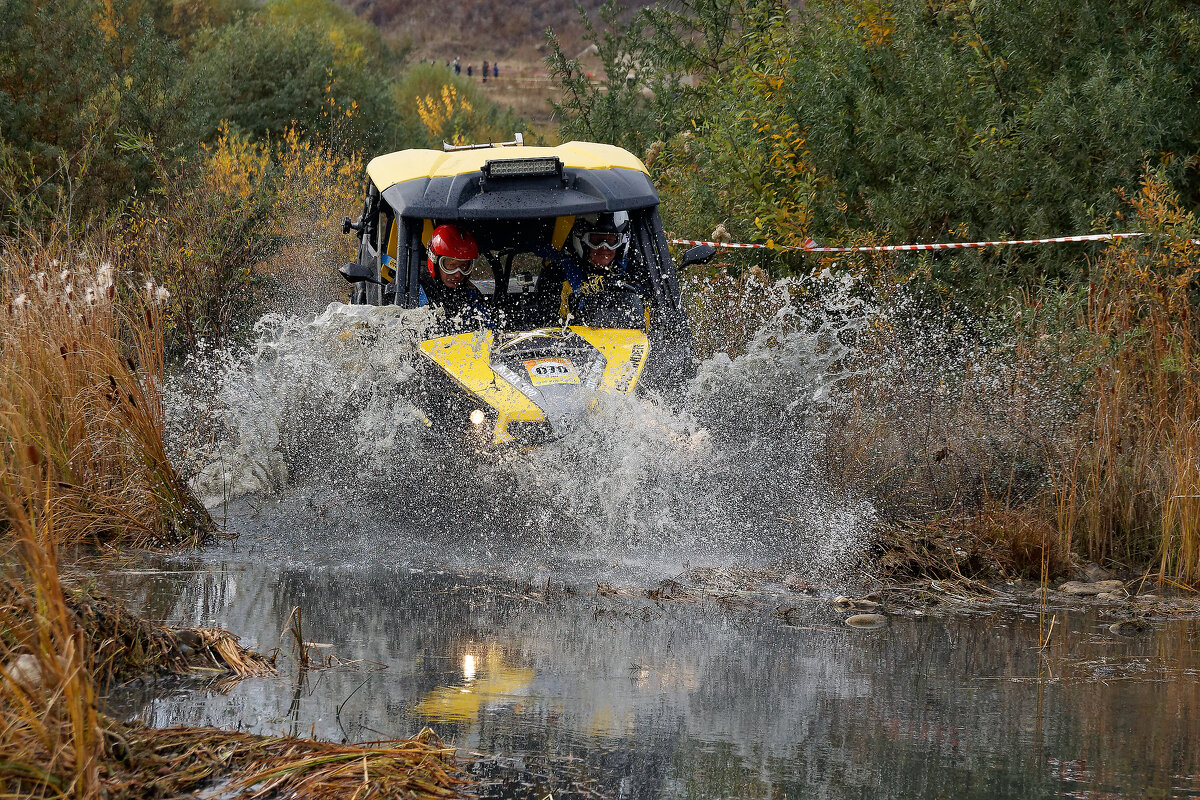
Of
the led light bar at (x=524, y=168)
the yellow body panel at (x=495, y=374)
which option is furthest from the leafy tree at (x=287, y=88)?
the yellow body panel at (x=495, y=374)

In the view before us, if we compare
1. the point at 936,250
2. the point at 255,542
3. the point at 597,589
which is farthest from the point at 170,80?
the point at 597,589

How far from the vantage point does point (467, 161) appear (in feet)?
30.2

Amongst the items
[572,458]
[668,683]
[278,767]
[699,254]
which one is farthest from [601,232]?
[278,767]

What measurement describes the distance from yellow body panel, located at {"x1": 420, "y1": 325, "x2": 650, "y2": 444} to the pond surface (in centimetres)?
82

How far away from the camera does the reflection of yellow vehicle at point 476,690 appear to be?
449 cm

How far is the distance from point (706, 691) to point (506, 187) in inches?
187

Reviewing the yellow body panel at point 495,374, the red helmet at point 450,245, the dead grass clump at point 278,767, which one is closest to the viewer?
the dead grass clump at point 278,767

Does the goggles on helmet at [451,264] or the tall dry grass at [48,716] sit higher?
the goggles on helmet at [451,264]

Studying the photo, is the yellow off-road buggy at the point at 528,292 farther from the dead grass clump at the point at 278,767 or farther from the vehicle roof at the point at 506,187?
the dead grass clump at the point at 278,767

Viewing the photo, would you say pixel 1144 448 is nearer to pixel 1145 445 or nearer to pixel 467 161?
pixel 1145 445

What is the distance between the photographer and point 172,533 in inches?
285

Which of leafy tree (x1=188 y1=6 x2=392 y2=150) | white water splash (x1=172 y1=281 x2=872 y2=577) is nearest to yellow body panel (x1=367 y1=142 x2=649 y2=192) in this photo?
white water splash (x1=172 y1=281 x2=872 y2=577)

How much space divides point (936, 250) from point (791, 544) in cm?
485

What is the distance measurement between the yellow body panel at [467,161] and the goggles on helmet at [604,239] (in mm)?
438
